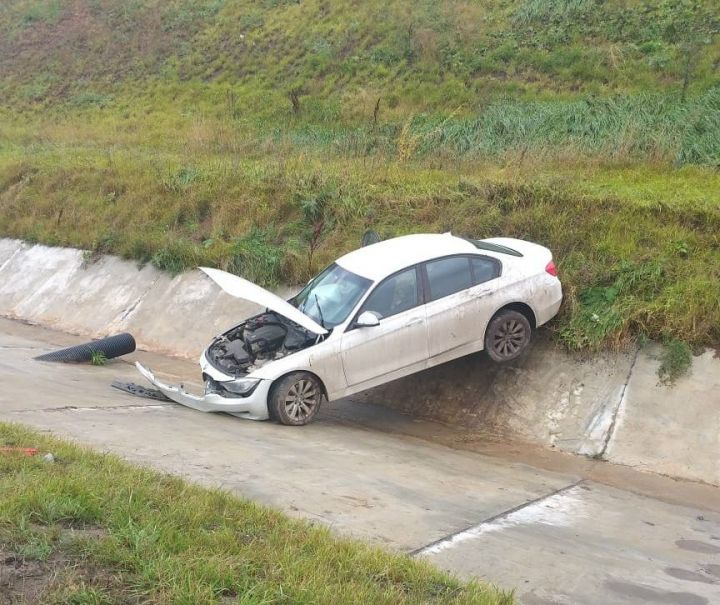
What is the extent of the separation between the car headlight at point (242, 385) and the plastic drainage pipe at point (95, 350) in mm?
4282

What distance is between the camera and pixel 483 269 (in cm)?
970

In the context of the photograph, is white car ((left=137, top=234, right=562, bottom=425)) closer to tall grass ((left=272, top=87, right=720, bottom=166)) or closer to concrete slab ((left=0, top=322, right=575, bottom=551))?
concrete slab ((left=0, top=322, right=575, bottom=551))

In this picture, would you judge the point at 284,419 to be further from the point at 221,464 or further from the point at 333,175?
the point at 333,175

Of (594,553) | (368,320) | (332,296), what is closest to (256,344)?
(332,296)

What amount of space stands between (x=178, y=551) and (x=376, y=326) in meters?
5.03

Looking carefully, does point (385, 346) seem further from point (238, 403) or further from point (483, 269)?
point (238, 403)

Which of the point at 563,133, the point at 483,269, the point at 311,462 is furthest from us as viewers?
the point at 563,133

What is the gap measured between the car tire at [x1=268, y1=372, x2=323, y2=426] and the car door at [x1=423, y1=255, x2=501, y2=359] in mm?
1456

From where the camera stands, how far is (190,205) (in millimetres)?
16609

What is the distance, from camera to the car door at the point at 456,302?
370 inches

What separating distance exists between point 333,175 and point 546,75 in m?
9.09

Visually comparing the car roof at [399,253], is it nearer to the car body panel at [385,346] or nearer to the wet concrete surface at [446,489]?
the car body panel at [385,346]

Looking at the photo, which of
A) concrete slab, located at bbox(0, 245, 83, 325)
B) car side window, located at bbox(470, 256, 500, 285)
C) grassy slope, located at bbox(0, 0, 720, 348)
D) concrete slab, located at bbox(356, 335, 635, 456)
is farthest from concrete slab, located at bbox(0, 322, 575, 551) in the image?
concrete slab, located at bbox(0, 245, 83, 325)

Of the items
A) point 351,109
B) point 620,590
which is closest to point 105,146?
point 351,109
